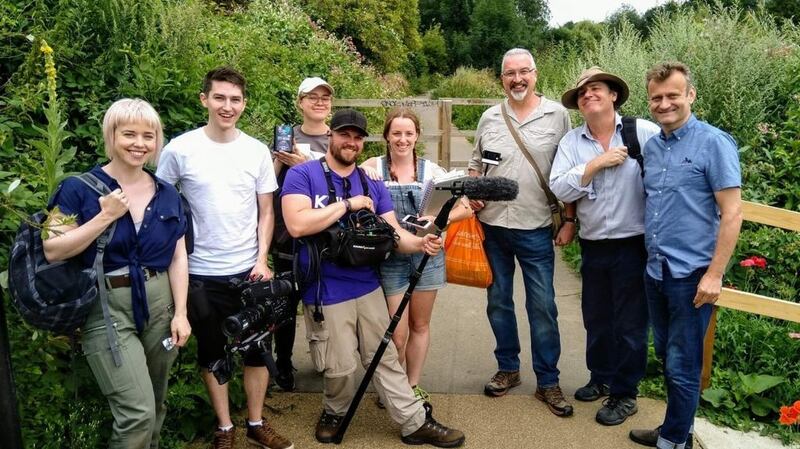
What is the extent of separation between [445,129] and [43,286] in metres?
8.47

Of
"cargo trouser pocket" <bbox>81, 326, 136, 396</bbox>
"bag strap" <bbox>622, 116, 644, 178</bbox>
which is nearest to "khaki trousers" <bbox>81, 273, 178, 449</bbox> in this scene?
"cargo trouser pocket" <bbox>81, 326, 136, 396</bbox>

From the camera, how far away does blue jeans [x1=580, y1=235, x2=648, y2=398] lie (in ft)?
13.1

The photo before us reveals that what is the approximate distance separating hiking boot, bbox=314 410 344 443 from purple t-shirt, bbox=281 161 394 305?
74 cm

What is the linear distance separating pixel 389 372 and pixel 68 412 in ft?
5.19

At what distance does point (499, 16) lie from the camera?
30.2m

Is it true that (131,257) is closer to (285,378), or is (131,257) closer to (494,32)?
(285,378)

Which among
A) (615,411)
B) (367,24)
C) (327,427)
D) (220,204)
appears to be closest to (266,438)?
(327,427)

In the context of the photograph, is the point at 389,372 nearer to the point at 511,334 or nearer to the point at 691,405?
the point at 511,334

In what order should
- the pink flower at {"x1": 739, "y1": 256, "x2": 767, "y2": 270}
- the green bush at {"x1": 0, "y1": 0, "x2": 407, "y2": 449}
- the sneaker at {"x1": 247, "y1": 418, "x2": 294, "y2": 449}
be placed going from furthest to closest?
the pink flower at {"x1": 739, "y1": 256, "x2": 767, "y2": 270}, the sneaker at {"x1": 247, "y1": 418, "x2": 294, "y2": 449}, the green bush at {"x1": 0, "y1": 0, "x2": 407, "y2": 449}

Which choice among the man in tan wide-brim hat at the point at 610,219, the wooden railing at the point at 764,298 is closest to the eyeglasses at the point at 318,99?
the man in tan wide-brim hat at the point at 610,219

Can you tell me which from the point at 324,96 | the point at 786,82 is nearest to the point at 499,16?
the point at 786,82

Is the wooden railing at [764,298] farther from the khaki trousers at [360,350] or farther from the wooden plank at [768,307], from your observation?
the khaki trousers at [360,350]

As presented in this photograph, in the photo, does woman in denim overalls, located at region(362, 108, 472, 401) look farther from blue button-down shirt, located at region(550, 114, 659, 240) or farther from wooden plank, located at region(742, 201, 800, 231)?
wooden plank, located at region(742, 201, 800, 231)

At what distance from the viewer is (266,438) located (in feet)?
12.3
